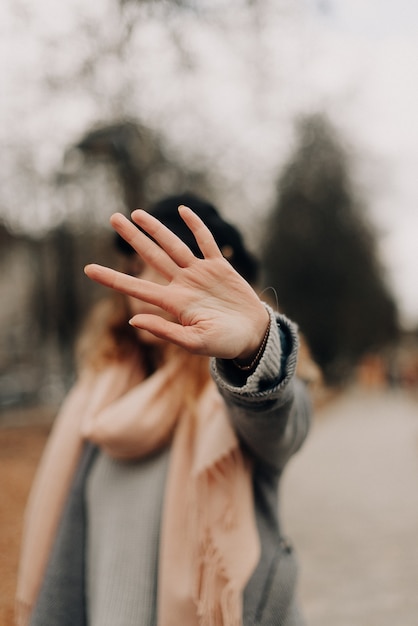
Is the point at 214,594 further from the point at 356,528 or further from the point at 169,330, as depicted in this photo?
the point at 356,528

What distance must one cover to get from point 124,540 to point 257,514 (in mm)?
347

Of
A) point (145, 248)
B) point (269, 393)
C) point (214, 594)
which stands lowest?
point (214, 594)

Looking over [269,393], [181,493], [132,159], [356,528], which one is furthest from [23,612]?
[132,159]

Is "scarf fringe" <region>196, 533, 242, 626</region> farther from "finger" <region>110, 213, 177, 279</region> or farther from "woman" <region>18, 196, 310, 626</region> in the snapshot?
"finger" <region>110, 213, 177, 279</region>

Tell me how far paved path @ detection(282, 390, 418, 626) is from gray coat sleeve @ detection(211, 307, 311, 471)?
2902mm

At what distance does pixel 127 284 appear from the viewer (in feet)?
3.98

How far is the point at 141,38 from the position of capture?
5.15 meters

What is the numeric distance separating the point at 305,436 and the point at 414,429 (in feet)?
48.5

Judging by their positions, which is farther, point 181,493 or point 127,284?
point 181,493

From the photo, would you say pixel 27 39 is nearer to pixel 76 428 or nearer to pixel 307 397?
pixel 76 428

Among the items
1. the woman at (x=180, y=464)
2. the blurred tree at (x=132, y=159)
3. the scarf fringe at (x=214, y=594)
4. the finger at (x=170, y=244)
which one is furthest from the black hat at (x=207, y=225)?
the blurred tree at (x=132, y=159)

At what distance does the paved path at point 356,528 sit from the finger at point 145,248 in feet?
11.0

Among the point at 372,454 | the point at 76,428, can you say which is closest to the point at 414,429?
the point at 372,454

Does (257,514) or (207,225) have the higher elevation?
(207,225)
